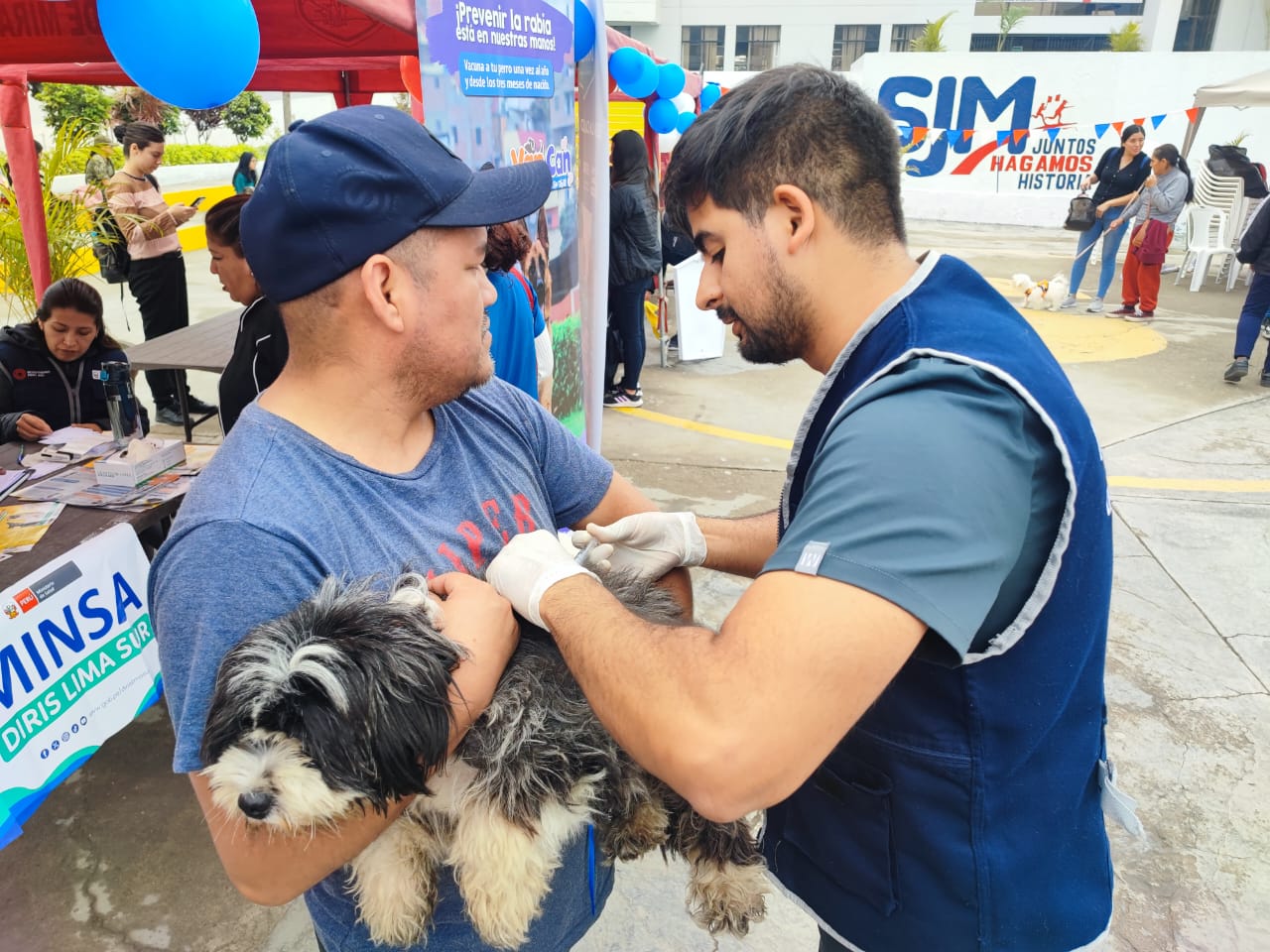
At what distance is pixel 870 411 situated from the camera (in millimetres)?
1117

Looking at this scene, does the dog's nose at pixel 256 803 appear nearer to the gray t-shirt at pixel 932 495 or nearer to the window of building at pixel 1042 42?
the gray t-shirt at pixel 932 495

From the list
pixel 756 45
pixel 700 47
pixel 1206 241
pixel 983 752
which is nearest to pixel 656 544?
pixel 983 752

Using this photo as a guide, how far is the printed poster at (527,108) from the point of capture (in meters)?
3.73

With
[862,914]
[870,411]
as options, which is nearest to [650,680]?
[870,411]

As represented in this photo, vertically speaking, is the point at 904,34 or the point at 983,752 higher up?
the point at 904,34

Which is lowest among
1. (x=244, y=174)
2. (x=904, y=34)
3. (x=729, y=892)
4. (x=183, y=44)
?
(x=729, y=892)

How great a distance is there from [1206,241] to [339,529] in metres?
17.3

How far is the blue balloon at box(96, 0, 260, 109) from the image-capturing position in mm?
3139

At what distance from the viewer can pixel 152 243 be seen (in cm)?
725

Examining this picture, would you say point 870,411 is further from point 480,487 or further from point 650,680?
point 480,487

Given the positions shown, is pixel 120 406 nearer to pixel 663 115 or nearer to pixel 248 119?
pixel 663 115

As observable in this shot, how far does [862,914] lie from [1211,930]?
7.19 ft

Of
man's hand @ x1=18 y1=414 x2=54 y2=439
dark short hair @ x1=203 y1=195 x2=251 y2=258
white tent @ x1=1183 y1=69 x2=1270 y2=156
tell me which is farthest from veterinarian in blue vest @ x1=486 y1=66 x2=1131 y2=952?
white tent @ x1=1183 y1=69 x2=1270 y2=156

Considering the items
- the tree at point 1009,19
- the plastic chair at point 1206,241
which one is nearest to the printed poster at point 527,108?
the plastic chair at point 1206,241
